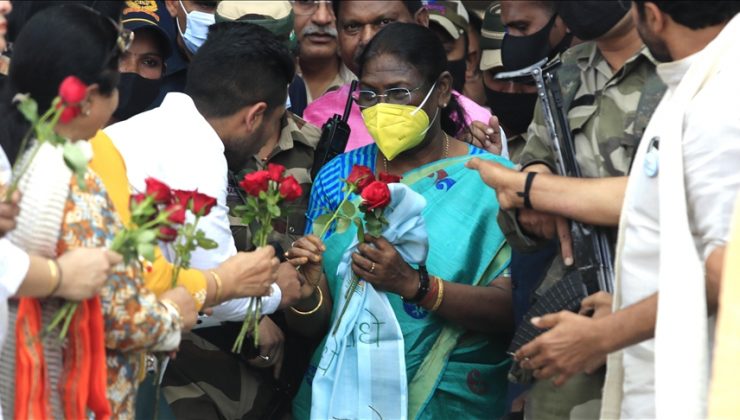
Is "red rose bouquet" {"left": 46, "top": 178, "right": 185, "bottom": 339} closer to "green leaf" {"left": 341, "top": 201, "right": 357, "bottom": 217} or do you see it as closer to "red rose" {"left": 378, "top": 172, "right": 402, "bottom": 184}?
"green leaf" {"left": 341, "top": 201, "right": 357, "bottom": 217}

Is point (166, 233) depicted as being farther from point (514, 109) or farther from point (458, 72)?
point (458, 72)

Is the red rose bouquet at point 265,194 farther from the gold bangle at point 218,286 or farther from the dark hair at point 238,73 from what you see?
the dark hair at point 238,73

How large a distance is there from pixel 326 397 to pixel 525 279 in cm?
82

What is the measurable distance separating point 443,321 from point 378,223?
1.80 feet

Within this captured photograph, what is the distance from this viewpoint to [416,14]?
670 cm

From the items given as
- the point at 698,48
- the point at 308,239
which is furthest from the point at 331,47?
the point at 698,48

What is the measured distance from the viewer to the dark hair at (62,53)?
3580 millimetres

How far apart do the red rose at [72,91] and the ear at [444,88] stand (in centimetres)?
226

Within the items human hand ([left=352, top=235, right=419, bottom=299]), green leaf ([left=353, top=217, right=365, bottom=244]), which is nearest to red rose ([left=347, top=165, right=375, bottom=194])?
green leaf ([left=353, top=217, right=365, bottom=244])

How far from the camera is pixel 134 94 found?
5.96 meters

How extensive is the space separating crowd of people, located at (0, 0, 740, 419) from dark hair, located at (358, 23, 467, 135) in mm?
14

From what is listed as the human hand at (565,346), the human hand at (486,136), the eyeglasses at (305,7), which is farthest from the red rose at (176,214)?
the eyeglasses at (305,7)

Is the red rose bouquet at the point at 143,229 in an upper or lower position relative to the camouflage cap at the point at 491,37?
upper

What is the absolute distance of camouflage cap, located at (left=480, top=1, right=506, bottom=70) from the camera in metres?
6.70
